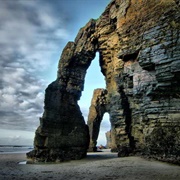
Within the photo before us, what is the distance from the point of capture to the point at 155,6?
64.3ft

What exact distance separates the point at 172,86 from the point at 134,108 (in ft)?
25.1

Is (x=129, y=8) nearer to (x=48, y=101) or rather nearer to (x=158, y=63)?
(x=158, y=63)

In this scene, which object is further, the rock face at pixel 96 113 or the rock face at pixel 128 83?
the rock face at pixel 96 113

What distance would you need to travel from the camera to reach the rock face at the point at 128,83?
57.2 feet

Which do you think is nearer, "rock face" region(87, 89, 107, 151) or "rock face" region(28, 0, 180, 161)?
"rock face" region(28, 0, 180, 161)

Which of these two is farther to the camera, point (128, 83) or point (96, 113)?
point (96, 113)

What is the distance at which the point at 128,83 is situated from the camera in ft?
77.5

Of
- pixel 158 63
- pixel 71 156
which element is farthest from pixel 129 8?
pixel 71 156

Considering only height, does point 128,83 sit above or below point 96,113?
below

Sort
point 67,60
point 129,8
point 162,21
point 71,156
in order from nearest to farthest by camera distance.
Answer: point 162,21
point 129,8
point 71,156
point 67,60

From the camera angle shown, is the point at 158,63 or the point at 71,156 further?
the point at 71,156

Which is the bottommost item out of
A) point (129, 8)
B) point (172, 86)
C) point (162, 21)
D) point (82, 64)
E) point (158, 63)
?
point (172, 86)

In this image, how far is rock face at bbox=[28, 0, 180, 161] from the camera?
687 inches

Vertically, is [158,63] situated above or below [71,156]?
above
